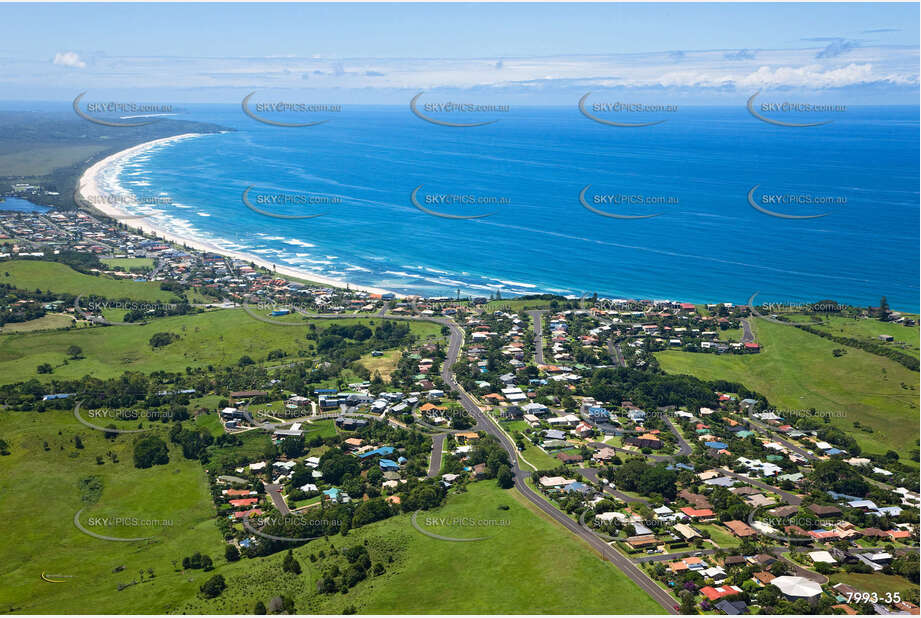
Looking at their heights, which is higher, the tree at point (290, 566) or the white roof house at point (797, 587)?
the white roof house at point (797, 587)

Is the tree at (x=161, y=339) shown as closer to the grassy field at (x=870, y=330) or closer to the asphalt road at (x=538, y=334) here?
the asphalt road at (x=538, y=334)

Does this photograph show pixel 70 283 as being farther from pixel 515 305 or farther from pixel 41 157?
pixel 41 157

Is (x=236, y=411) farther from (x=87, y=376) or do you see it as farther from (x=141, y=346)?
(x=141, y=346)

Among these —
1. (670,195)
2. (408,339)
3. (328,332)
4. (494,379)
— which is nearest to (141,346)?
(328,332)

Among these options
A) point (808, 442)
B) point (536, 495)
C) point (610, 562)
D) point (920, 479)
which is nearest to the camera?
point (610, 562)

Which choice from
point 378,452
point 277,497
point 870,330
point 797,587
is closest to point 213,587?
point 277,497

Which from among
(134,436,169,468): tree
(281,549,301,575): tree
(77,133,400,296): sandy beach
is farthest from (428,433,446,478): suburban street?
(77,133,400,296): sandy beach

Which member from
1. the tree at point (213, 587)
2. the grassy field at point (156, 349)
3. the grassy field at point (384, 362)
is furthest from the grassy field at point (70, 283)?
the tree at point (213, 587)

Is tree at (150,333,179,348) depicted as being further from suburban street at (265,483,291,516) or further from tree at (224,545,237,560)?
tree at (224,545,237,560)
